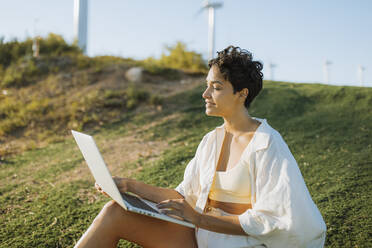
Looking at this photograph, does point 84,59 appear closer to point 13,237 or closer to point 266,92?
point 266,92

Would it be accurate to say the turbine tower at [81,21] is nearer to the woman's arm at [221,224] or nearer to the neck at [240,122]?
the neck at [240,122]

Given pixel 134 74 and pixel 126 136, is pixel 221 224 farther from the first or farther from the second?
pixel 134 74

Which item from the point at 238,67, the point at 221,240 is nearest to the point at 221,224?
the point at 221,240

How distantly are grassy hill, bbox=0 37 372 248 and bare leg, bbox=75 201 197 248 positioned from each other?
111 cm

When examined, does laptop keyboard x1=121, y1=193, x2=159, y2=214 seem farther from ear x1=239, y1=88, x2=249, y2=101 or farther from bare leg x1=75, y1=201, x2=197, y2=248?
ear x1=239, y1=88, x2=249, y2=101

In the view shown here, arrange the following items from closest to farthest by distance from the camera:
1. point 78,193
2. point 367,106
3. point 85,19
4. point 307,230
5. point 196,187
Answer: point 307,230 → point 196,187 → point 78,193 → point 367,106 → point 85,19

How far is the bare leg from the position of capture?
203cm

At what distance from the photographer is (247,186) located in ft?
6.42

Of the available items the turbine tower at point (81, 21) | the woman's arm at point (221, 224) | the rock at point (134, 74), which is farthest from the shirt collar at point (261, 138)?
the turbine tower at point (81, 21)

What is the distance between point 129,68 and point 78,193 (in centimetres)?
648

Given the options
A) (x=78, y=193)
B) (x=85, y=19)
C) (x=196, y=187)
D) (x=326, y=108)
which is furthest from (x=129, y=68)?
(x=196, y=187)

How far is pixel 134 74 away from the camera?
32.8 feet

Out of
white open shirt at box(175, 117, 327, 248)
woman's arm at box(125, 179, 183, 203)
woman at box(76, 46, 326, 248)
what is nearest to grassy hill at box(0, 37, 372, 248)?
woman's arm at box(125, 179, 183, 203)

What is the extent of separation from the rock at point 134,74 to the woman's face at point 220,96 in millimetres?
7824
